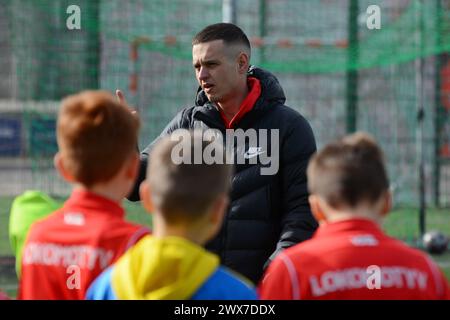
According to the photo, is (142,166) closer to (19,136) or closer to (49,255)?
(49,255)

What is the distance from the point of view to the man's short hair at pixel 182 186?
2965 millimetres

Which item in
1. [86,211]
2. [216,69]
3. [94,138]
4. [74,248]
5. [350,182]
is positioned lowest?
[74,248]

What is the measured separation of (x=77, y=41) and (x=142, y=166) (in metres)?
4.86

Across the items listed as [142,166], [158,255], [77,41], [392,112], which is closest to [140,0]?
[77,41]

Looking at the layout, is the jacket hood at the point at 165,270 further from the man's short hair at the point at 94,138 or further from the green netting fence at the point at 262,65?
the green netting fence at the point at 262,65

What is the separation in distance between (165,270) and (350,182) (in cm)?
71

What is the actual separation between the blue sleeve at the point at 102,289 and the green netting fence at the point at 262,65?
6516mm

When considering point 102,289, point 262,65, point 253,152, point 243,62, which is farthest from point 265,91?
point 262,65

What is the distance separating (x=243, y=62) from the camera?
5.05 m

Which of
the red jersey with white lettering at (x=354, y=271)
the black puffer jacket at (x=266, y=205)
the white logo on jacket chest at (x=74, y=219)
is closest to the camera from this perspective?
the red jersey with white lettering at (x=354, y=271)

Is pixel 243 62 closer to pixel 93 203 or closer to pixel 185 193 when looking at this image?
pixel 93 203

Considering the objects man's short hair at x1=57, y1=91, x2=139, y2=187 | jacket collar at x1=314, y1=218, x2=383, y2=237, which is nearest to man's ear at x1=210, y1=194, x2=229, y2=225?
jacket collar at x1=314, y1=218, x2=383, y2=237

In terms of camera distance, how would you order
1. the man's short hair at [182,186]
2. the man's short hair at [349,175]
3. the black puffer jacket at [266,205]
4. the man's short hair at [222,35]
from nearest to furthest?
the man's short hair at [182,186]
the man's short hair at [349,175]
the black puffer jacket at [266,205]
the man's short hair at [222,35]

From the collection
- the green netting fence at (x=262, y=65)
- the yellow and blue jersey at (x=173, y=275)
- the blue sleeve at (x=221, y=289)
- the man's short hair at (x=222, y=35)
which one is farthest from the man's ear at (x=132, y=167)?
the green netting fence at (x=262, y=65)
